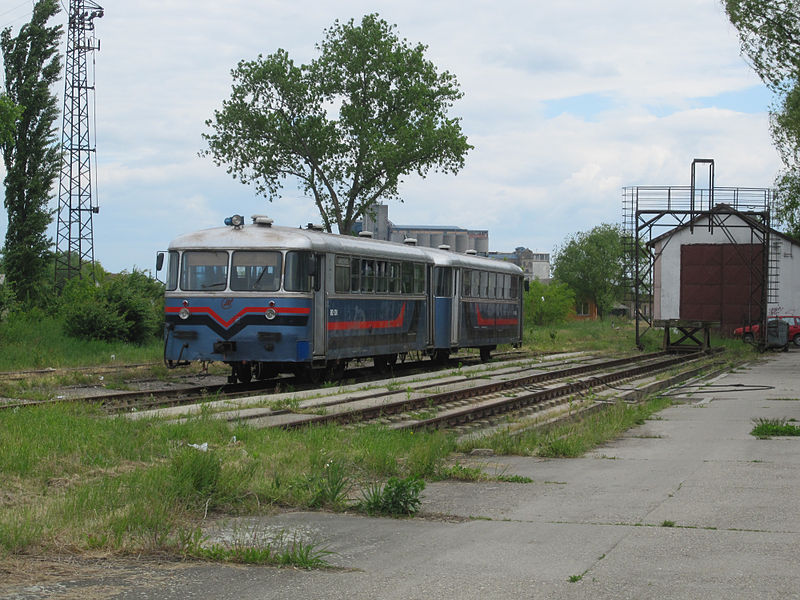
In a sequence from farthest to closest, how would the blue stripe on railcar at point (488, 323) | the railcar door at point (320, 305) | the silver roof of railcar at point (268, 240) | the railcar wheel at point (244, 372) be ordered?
the blue stripe on railcar at point (488, 323) → the railcar wheel at point (244, 372) → the railcar door at point (320, 305) → the silver roof of railcar at point (268, 240)

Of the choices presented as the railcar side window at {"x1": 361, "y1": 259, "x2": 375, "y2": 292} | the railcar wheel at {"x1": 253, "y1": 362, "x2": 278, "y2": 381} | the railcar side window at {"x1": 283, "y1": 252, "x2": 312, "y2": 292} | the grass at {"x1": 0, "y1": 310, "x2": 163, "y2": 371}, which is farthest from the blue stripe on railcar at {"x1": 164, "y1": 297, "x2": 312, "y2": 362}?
the grass at {"x1": 0, "y1": 310, "x2": 163, "y2": 371}

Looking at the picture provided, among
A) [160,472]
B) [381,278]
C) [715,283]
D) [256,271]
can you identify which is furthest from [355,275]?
[715,283]

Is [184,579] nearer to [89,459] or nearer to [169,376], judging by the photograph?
[89,459]

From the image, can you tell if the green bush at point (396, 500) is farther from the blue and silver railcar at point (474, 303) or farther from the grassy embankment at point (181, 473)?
the blue and silver railcar at point (474, 303)

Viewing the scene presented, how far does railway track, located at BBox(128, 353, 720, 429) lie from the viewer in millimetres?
13562

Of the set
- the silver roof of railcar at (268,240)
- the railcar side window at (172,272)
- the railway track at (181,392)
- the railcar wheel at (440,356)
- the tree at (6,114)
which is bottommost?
the railway track at (181,392)

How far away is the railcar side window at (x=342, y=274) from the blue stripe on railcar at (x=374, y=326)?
0.81 ft

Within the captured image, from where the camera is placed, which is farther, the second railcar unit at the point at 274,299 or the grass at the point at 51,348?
the grass at the point at 51,348

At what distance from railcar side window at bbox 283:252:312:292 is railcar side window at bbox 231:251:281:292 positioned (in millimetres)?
181

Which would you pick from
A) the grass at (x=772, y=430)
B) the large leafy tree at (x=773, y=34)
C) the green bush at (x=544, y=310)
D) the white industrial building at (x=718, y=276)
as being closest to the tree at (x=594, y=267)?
the green bush at (x=544, y=310)

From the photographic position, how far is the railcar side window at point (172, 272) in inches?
766

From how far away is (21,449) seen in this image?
352 inches

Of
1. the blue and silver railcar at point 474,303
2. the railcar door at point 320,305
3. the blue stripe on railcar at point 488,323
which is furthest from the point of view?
the blue stripe on railcar at point 488,323

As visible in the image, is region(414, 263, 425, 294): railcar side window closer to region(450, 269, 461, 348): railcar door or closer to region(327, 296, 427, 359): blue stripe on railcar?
region(327, 296, 427, 359): blue stripe on railcar
